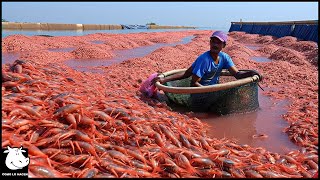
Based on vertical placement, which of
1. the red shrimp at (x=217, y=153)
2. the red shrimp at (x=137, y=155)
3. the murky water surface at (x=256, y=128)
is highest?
the red shrimp at (x=137, y=155)

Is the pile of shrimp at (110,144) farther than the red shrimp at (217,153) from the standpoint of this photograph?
No

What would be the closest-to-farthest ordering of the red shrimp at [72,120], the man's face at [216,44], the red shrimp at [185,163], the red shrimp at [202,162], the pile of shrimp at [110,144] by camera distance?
1. the pile of shrimp at [110,144]
2. the red shrimp at [185,163]
3. the red shrimp at [202,162]
4. the red shrimp at [72,120]
5. the man's face at [216,44]

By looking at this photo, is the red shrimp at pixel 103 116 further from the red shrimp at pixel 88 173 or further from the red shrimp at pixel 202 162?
the red shrimp at pixel 202 162

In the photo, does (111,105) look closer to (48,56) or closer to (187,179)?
(187,179)

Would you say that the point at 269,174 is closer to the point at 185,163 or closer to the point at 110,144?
the point at 185,163

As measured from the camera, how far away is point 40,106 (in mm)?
4164

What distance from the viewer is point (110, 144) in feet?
12.7

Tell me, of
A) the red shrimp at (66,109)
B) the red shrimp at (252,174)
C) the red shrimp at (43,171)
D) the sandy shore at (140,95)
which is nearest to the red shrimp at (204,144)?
the sandy shore at (140,95)

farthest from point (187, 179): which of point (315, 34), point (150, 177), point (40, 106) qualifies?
point (315, 34)

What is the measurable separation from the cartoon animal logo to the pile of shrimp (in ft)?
0.31

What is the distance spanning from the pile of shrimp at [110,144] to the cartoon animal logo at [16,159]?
0.31 feet

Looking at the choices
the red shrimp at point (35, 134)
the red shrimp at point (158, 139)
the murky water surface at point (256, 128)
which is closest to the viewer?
the red shrimp at point (35, 134)

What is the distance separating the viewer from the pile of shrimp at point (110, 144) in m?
3.33

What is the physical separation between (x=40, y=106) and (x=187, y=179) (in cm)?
242
